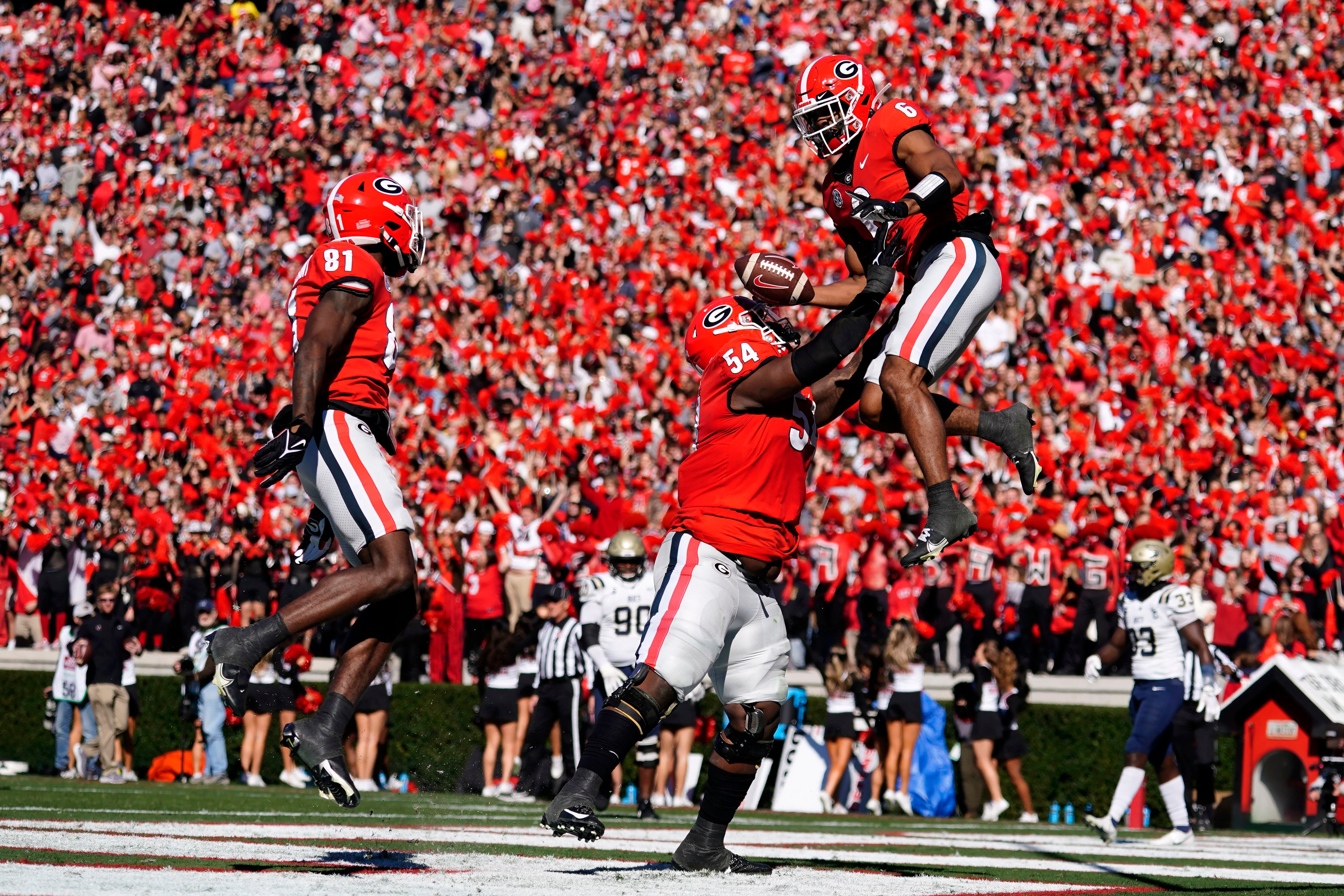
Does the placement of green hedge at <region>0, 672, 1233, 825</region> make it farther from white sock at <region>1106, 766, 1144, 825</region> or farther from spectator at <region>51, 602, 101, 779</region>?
white sock at <region>1106, 766, 1144, 825</region>

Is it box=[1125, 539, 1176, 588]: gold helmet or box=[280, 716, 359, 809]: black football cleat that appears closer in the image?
box=[280, 716, 359, 809]: black football cleat

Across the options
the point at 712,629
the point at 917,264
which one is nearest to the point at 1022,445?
the point at 917,264

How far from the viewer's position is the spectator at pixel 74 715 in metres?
16.3

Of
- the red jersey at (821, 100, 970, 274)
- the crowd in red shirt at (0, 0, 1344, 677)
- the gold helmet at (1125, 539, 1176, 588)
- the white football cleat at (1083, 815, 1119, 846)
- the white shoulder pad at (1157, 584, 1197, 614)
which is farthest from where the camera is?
the crowd in red shirt at (0, 0, 1344, 677)

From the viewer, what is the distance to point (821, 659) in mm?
15602

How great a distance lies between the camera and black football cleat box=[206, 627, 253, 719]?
5.92 metres

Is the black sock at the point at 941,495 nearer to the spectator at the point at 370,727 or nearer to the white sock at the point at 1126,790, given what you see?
the white sock at the point at 1126,790

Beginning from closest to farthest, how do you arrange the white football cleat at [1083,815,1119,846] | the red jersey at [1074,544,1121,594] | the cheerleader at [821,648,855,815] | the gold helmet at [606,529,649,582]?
the white football cleat at [1083,815,1119,846] → the gold helmet at [606,529,649,582] → the cheerleader at [821,648,855,815] → the red jersey at [1074,544,1121,594]

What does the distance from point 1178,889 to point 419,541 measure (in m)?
12.6

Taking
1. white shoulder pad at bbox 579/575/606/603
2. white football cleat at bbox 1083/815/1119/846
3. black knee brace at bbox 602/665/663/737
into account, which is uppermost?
white shoulder pad at bbox 579/575/606/603

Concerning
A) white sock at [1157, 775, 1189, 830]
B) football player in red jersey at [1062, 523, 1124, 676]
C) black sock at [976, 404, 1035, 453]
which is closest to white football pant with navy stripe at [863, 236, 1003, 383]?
black sock at [976, 404, 1035, 453]

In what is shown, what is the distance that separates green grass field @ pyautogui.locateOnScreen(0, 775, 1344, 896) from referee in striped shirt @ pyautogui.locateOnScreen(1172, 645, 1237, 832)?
1617 millimetres

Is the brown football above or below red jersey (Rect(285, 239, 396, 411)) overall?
above

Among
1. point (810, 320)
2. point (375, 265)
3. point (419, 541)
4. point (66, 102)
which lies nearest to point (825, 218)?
point (810, 320)
